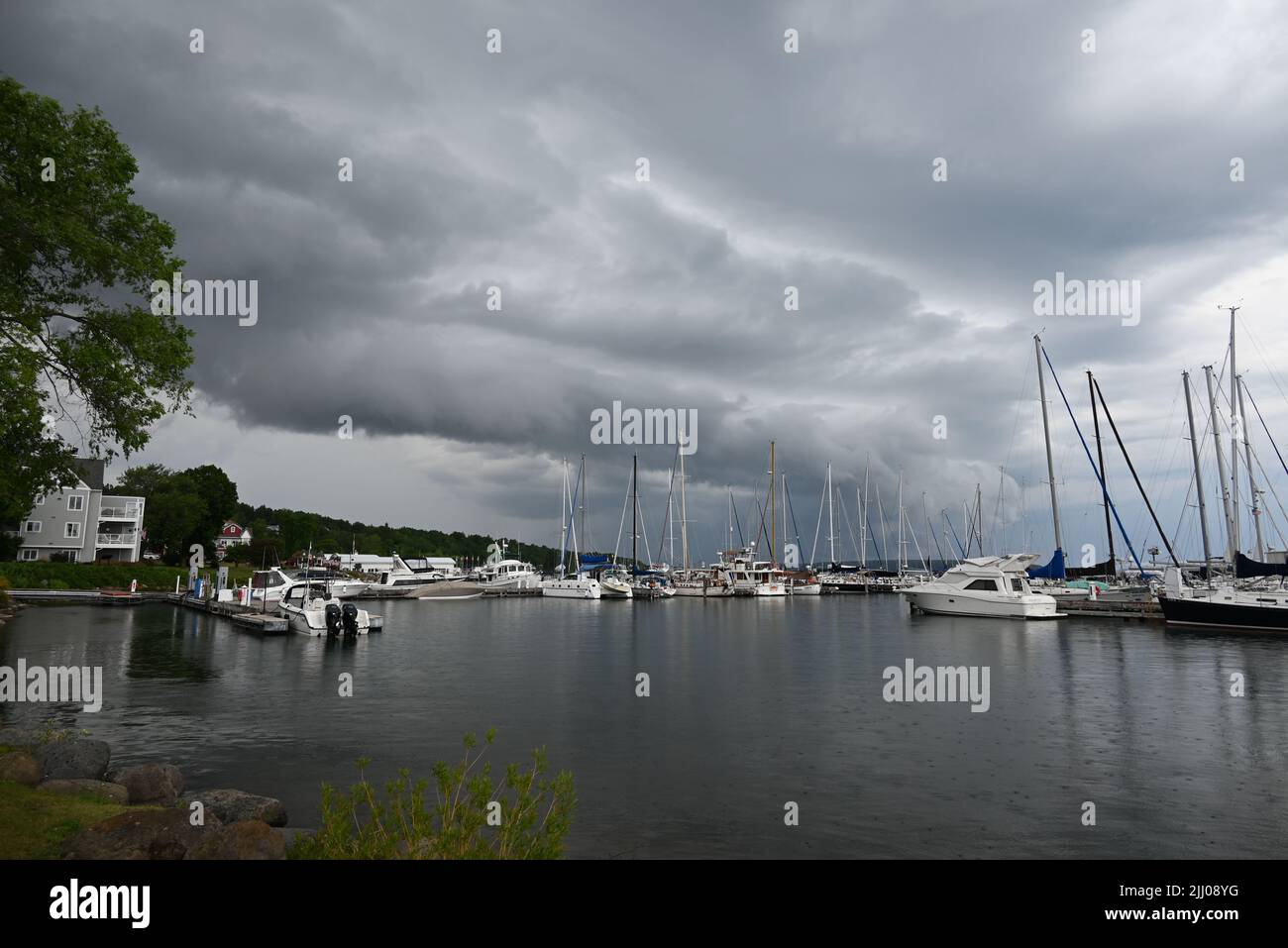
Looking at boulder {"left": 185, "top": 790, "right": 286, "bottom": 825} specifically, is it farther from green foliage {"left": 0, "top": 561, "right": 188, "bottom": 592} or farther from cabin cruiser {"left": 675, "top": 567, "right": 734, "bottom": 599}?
cabin cruiser {"left": 675, "top": 567, "right": 734, "bottom": 599}

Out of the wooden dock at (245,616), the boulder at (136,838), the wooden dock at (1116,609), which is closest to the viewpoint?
the boulder at (136,838)

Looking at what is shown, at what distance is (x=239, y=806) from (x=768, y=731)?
15.8 metres

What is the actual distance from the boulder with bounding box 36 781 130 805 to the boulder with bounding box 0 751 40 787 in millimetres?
256

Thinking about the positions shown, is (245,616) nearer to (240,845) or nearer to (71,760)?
(71,760)

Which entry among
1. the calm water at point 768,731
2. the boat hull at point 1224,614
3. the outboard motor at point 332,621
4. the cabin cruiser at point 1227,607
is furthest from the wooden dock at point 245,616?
the cabin cruiser at point 1227,607

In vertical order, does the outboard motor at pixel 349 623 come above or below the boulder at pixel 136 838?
below

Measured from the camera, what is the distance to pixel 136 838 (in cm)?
963

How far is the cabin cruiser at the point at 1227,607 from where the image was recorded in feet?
168

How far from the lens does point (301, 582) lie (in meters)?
74.4

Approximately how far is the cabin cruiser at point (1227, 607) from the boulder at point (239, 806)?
6183cm

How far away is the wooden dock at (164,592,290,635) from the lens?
54.0 metres

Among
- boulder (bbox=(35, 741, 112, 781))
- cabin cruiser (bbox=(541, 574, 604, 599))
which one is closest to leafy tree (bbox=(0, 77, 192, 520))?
boulder (bbox=(35, 741, 112, 781))

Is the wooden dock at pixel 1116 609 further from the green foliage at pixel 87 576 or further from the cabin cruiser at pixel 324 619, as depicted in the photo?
the green foliage at pixel 87 576
